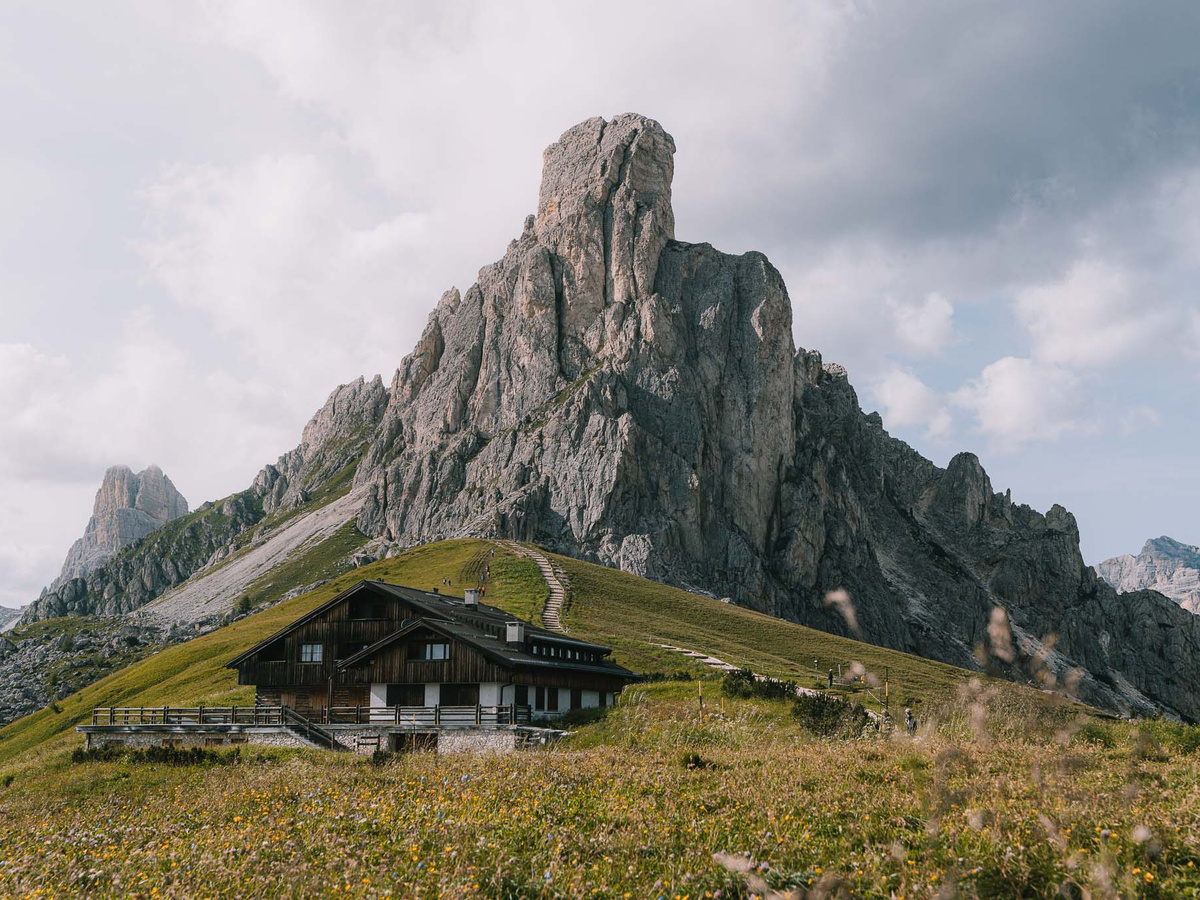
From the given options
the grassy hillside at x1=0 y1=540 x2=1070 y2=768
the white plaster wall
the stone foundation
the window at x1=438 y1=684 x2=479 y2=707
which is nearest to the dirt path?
the grassy hillside at x1=0 y1=540 x2=1070 y2=768

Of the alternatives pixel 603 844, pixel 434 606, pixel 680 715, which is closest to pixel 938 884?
pixel 603 844

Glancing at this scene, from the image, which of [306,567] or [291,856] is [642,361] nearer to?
[306,567]

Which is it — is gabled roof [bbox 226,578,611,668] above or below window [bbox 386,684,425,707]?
above

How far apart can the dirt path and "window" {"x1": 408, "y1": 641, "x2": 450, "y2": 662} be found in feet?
89.1

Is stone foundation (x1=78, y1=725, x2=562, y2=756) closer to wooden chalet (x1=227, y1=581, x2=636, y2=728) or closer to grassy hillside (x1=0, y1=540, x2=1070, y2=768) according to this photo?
wooden chalet (x1=227, y1=581, x2=636, y2=728)

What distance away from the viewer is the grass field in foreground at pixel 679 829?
970cm

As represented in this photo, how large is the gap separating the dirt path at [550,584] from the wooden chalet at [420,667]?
17.7m

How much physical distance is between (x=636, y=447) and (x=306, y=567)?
83.0m

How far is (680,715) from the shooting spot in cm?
3500

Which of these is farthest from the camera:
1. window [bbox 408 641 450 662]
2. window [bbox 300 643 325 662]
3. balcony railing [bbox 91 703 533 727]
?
window [bbox 300 643 325 662]

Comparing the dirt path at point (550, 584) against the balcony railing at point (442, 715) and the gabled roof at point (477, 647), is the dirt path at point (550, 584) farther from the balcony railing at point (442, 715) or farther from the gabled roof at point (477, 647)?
the balcony railing at point (442, 715)

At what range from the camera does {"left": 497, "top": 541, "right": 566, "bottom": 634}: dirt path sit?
→ 79062mm

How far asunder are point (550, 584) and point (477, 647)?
54.1m

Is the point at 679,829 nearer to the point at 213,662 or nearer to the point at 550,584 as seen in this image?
the point at 213,662
